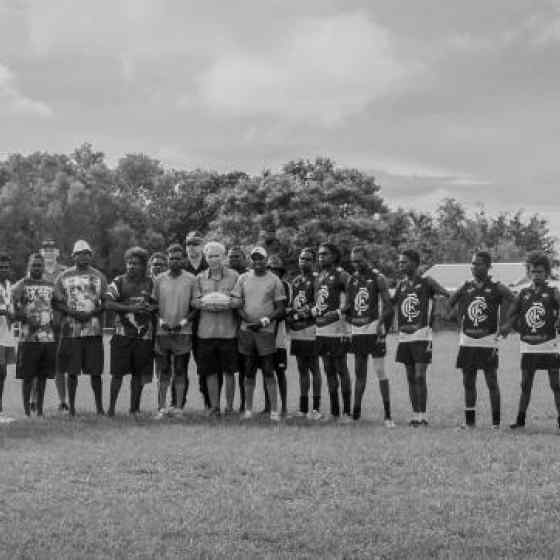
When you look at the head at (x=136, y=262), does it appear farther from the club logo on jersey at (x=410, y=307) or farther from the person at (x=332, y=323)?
the club logo on jersey at (x=410, y=307)

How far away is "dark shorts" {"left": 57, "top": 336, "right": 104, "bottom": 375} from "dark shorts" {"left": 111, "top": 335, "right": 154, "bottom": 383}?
21 cm

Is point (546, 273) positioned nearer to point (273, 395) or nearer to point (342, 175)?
point (273, 395)

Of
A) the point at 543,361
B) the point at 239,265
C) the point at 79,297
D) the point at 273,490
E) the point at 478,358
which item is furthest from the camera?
the point at 239,265

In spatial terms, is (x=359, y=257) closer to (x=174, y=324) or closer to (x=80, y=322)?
(x=174, y=324)

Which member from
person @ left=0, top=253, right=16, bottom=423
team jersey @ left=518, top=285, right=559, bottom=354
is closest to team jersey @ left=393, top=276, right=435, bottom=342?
team jersey @ left=518, top=285, right=559, bottom=354

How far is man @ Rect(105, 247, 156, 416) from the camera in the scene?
11.6 m

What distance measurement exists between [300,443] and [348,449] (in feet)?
1.95

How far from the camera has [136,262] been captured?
11.7 meters

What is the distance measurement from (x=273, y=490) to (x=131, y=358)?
4961mm

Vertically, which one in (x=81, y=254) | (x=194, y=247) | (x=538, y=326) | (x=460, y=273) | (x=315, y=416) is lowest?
(x=315, y=416)

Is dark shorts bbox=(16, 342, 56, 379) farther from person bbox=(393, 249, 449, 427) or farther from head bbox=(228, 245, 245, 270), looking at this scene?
person bbox=(393, 249, 449, 427)

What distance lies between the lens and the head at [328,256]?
1155 cm

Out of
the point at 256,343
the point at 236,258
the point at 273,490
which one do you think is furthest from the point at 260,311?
the point at 273,490

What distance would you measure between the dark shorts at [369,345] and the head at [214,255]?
1983 mm
